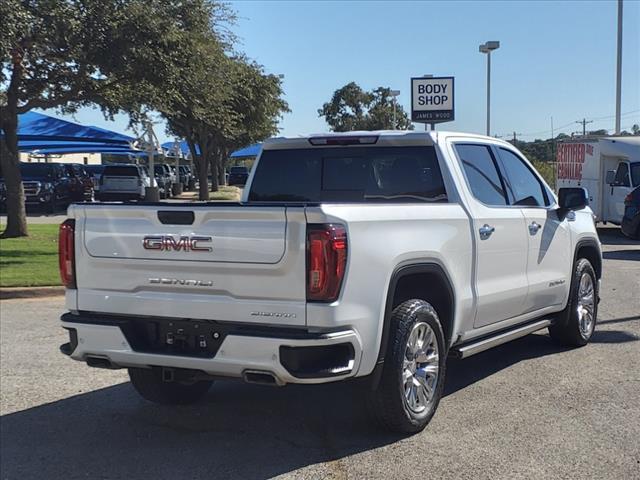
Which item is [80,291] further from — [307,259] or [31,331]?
[31,331]

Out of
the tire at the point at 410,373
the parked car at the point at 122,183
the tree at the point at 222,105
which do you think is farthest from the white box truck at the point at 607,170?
the parked car at the point at 122,183

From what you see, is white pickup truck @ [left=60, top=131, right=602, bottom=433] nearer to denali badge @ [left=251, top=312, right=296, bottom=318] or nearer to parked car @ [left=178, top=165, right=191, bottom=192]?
denali badge @ [left=251, top=312, right=296, bottom=318]

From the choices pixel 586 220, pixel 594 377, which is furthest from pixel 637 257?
pixel 594 377

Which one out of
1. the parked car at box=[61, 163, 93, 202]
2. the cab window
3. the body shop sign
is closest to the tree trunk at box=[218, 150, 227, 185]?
the parked car at box=[61, 163, 93, 202]

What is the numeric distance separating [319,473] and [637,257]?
13.1 metres

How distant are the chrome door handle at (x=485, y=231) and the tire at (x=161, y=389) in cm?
246

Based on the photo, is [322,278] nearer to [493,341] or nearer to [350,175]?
[350,175]

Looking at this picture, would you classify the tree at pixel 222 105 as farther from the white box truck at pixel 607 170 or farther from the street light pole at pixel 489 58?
the white box truck at pixel 607 170

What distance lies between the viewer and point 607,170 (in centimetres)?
2158

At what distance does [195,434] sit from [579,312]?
4077 mm

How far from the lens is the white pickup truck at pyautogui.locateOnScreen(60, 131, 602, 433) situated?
418 centimetres

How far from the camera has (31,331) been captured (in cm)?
830

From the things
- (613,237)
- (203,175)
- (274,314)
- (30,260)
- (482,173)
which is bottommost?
(613,237)

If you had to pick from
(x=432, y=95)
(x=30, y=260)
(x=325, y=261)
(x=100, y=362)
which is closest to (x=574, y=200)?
(x=325, y=261)
